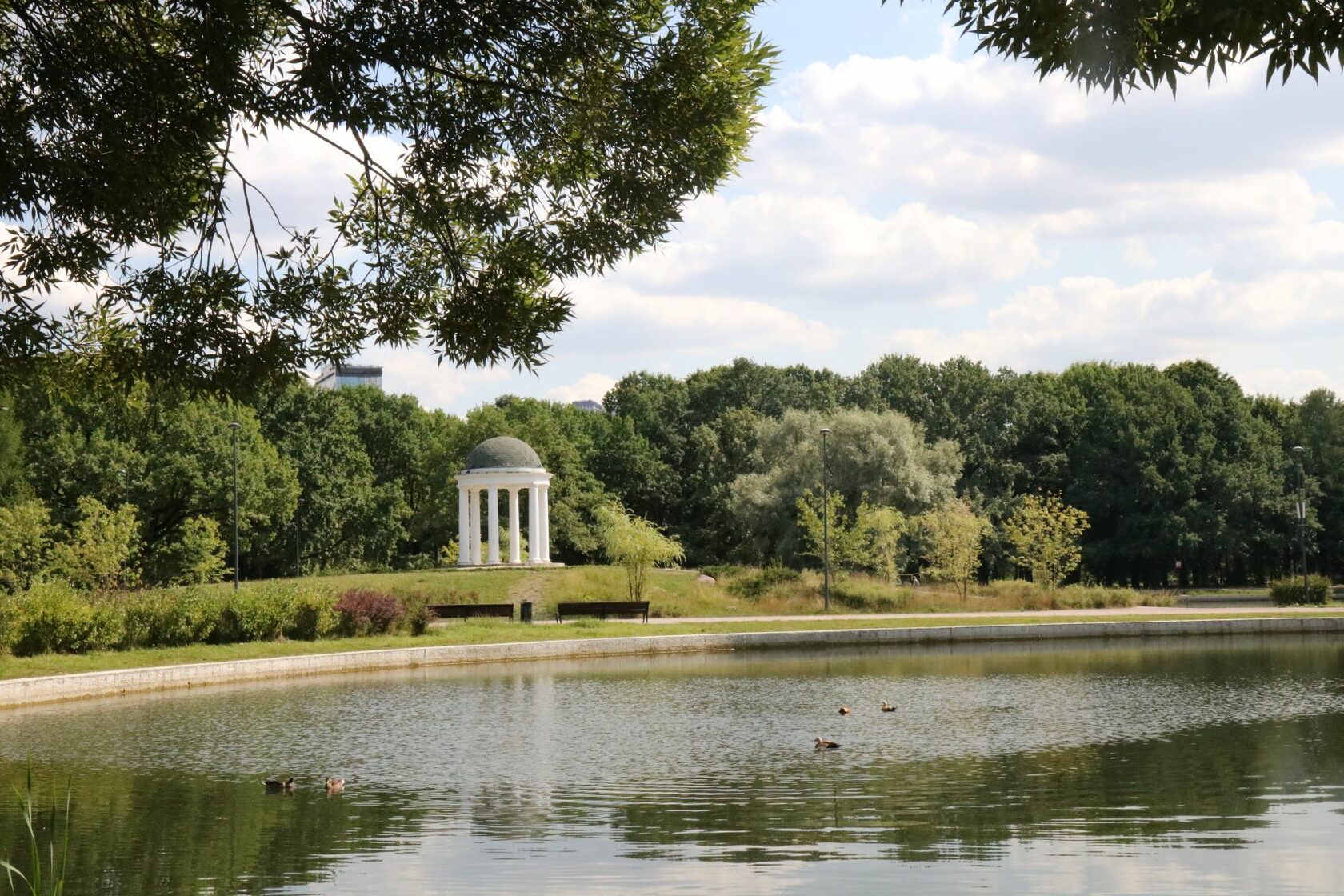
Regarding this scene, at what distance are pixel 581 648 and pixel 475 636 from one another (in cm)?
283

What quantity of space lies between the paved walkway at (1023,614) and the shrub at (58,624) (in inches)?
567

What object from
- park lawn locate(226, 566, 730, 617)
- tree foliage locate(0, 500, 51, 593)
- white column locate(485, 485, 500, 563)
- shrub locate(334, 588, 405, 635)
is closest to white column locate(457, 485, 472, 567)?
white column locate(485, 485, 500, 563)

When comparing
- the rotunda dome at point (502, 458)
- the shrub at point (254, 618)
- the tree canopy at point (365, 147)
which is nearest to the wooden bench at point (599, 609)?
the shrub at point (254, 618)

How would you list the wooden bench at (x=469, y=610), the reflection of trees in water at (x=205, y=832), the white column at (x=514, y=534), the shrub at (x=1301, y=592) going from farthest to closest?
1. the white column at (x=514, y=534)
2. the shrub at (x=1301, y=592)
3. the wooden bench at (x=469, y=610)
4. the reflection of trees in water at (x=205, y=832)

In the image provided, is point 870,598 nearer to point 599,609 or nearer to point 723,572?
point 723,572

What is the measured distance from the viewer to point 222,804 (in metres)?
14.1

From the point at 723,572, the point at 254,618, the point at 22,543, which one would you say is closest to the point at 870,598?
the point at 723,572

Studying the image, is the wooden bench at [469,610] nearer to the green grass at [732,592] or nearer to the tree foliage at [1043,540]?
the green grass at [732,592]

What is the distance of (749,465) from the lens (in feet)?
230

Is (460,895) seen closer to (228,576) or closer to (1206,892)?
(1206,892)

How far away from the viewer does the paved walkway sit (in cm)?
3816

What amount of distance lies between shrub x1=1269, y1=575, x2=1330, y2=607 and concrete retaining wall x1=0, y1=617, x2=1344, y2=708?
350 inches

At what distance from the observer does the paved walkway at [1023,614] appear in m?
38.2

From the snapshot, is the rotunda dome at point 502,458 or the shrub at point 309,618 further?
the rotunda dome at point 502,458
